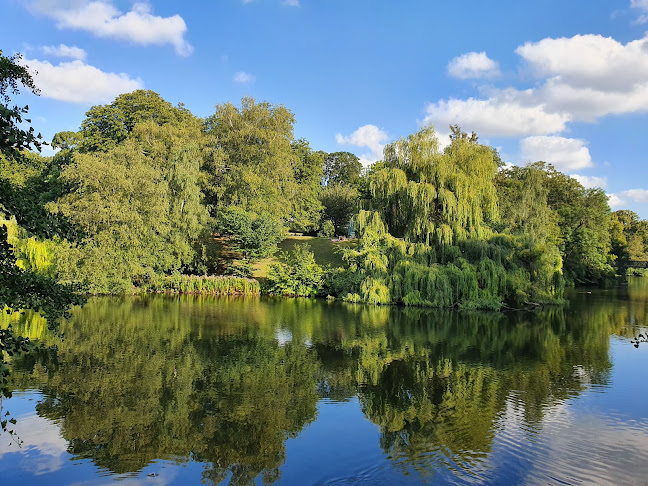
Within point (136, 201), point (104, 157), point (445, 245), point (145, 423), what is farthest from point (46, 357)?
point (445, 245)

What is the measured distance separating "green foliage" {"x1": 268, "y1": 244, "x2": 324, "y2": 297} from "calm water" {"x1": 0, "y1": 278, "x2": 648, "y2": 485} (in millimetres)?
12112

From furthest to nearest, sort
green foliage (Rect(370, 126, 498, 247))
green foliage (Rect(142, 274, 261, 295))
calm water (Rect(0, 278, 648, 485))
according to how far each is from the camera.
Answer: green foliage (Rect(142, 274, 261, 295)) < green foliage (Rect(370, 126, 498, 247)) < calm water (Rect(0, 278, 648, 485))

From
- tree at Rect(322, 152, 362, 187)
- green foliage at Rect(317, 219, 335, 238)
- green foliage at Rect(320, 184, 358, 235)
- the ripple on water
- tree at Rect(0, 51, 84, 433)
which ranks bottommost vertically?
the ripple on water

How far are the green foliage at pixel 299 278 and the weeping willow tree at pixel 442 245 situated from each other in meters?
3.70

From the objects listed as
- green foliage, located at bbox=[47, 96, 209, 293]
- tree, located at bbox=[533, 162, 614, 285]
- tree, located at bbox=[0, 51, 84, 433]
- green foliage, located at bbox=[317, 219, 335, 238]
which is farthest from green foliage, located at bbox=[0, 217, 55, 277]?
tree, located at bbox=[533, 162, 614, 285]

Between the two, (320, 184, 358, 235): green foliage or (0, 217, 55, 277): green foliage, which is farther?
(320, 184, 358, 235): green foliage

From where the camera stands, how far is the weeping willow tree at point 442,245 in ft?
83.3

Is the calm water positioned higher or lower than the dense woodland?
lower

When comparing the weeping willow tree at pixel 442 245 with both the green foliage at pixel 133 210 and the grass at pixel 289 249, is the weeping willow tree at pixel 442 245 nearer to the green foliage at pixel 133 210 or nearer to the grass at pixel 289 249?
the grass at pixel 289 249

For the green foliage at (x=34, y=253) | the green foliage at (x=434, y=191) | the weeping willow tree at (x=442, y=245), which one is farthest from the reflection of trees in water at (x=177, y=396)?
the green foliage at (x=434, y=191)

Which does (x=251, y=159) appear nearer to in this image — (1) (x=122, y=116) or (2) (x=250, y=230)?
(2) (x=250, y=230)

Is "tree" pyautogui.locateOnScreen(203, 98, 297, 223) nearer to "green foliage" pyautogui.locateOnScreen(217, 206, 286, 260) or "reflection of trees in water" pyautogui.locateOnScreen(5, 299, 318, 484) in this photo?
"green foliage" pyautogui.locateOnScreen(217, 206, 286, 260)

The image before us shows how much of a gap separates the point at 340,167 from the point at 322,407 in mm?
68671

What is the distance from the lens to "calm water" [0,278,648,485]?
7215mm
